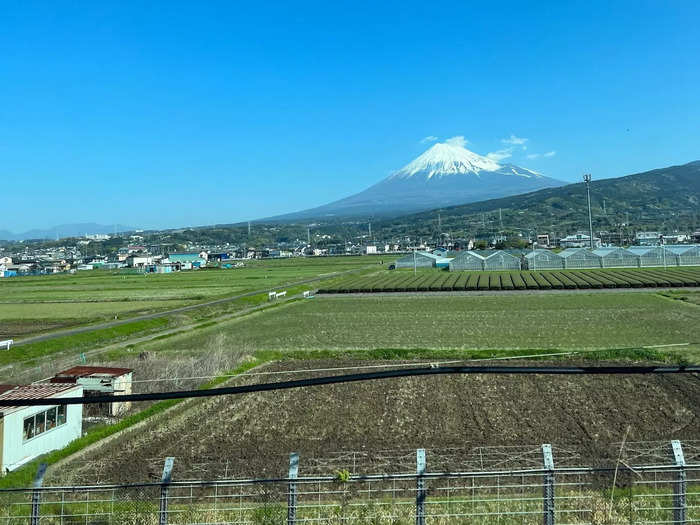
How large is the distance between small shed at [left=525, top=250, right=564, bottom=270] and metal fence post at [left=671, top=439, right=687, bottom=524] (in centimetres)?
5238

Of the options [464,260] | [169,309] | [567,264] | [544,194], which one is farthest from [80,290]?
[544,194]

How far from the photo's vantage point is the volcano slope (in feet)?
26.2

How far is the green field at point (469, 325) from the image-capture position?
18188 mm

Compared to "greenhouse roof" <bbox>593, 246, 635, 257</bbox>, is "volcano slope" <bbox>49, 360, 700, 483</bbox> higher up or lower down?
lower down

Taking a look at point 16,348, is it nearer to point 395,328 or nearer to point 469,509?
point 395,328

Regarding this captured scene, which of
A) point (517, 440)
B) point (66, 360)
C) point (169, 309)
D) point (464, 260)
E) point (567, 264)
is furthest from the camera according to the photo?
point (464, 260)

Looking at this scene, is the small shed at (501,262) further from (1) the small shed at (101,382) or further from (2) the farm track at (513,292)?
(1) the small shed at (101,382)

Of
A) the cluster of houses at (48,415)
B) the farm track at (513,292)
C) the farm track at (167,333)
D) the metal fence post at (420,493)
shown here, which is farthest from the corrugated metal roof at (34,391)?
the farm track at (513,292)

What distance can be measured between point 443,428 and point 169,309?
74.0ft

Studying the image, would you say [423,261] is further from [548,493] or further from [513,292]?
[548,493]

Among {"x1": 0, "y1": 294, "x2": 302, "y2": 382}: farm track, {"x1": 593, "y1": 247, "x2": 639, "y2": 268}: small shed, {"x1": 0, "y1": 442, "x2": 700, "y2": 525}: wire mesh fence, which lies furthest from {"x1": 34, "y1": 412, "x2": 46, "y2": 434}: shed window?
{"x1": 593, "y1": 247, "x2": 639, "y2": 268}: small shed

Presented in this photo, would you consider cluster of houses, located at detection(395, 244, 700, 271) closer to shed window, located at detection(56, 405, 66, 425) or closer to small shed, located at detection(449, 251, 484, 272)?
small shed, located at detection(449, 251, 484, 272)

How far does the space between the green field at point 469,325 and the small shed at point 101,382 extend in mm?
7125

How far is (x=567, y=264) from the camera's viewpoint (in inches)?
2062
